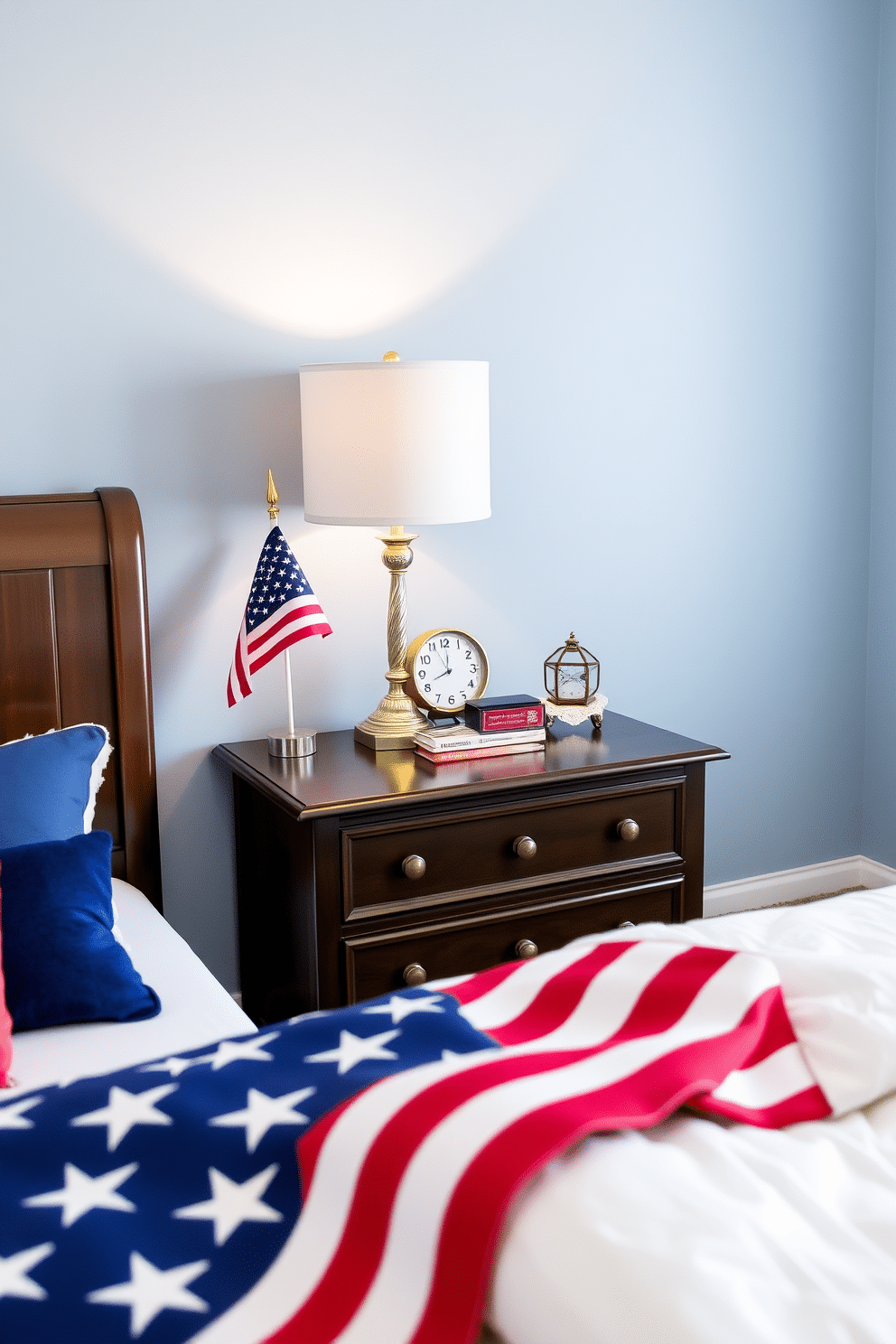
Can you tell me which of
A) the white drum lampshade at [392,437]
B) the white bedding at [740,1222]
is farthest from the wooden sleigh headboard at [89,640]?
the white bedding at [740,1222]

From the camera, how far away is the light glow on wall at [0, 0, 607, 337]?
2188 millimetres

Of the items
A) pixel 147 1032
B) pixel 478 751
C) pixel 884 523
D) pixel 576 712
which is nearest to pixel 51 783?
pixel 147 1032

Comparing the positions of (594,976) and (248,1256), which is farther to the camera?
(594,976)

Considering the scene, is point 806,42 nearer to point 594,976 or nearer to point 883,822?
point 883,822

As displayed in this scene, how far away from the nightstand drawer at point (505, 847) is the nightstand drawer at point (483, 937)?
0.17 ft

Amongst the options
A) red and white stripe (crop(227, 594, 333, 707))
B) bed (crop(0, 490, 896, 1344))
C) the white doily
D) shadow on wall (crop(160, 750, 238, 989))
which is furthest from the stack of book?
bed (crop(0, 490, 896, 1344))

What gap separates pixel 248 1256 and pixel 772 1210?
0.42 m

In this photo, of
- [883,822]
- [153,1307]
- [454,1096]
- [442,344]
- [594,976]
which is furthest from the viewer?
[883,822]

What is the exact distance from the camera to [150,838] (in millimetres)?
2225

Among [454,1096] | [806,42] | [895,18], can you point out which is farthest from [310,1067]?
[895,18]

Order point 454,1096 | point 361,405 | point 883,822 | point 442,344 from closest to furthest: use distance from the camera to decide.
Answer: point 454,1096 → point 361,405 → point 442,344 → point 883,822

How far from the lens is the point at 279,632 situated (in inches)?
86.7

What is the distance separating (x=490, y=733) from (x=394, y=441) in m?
0.60

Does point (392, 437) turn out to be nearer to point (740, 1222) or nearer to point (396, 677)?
point (396, 677)
